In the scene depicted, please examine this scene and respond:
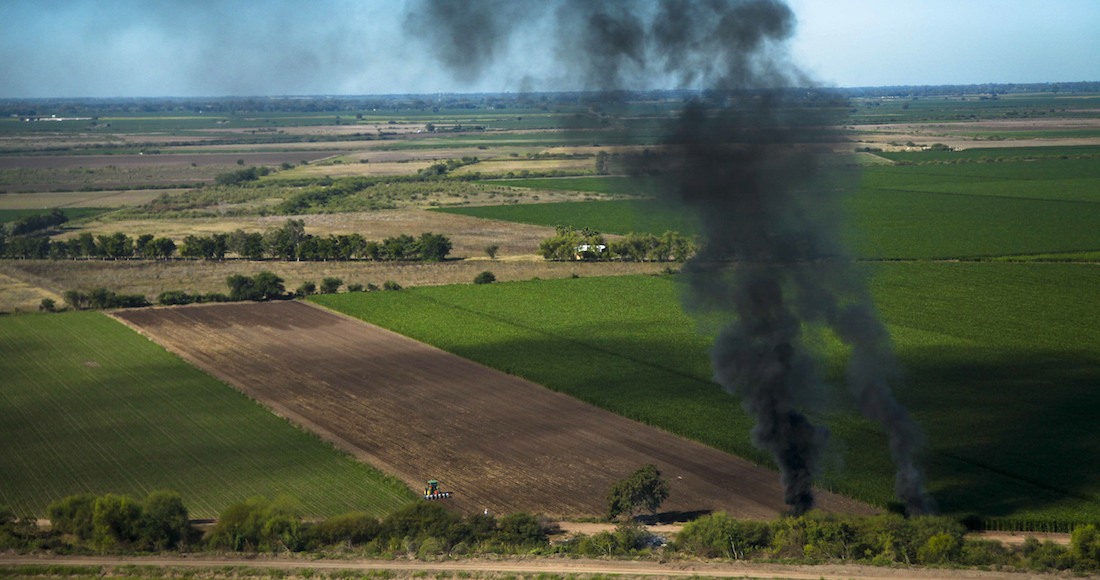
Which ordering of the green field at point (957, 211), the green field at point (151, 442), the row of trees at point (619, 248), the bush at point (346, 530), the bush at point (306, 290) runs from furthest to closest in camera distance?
1. the green field at point (957, 211)
2. the row of trees at point (619, 248)
3. the bush at point (306, 290)
4. the green field at point (151, 442)
5. the bush at point (346, 530)

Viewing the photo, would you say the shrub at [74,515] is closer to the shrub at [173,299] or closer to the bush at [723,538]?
the bush at [723,538]

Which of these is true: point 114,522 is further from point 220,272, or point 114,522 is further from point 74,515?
point 220,272

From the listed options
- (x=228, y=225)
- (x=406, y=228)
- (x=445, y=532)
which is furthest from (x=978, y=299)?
(x=228, y=225)

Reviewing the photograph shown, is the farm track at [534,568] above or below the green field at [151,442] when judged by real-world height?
above

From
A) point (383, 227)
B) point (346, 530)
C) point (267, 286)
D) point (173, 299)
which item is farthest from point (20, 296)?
point (346, 530)

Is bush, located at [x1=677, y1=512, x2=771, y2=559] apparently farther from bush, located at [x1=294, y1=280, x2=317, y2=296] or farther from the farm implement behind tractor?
bush, located at [x1=294, y1=280, x2=317, y2=296]

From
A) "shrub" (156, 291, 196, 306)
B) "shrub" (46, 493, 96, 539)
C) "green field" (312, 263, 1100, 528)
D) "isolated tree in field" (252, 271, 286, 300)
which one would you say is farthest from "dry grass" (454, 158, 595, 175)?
"shrub" (46, 493, 96, 539)

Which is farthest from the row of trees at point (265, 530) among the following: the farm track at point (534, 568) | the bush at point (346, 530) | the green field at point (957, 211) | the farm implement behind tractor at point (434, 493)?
the green field at point (957, 211)
